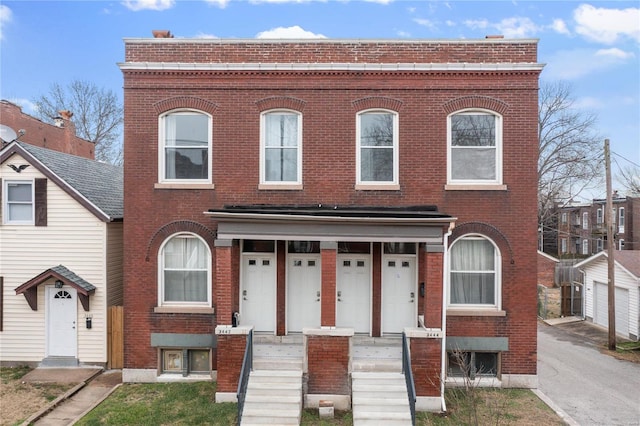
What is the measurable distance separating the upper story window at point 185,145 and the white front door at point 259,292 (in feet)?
8.96

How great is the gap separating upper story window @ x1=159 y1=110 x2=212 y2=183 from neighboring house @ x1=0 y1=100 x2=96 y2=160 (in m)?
14.3

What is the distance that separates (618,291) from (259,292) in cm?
1574

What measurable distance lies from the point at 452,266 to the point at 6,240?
12.9 metres

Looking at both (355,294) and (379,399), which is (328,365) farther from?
(355,294)

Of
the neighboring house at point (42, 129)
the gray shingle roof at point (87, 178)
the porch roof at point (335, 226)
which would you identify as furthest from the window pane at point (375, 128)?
the neighboring house at point (42, 129)

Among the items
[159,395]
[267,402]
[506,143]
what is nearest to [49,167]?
[159,395]

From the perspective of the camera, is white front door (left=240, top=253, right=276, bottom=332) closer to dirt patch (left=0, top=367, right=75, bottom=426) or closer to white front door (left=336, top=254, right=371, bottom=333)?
white front door (left=336, top=254, right=371, bottom=333)

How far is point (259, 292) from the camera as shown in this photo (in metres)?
10.4

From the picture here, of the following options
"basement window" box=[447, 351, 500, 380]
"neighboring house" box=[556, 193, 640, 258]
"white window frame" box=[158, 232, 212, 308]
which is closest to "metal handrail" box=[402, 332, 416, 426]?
"basement window" box=[447, 351, 500, 380]

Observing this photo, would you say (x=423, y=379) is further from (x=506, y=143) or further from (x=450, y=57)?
(x=450, y=57)

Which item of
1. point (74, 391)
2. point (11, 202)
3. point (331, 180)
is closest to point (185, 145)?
point (331, 180)

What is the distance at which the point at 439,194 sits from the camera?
10.3 meters

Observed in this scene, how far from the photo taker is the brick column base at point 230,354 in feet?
29.2

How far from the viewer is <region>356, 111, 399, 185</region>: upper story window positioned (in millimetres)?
10523
